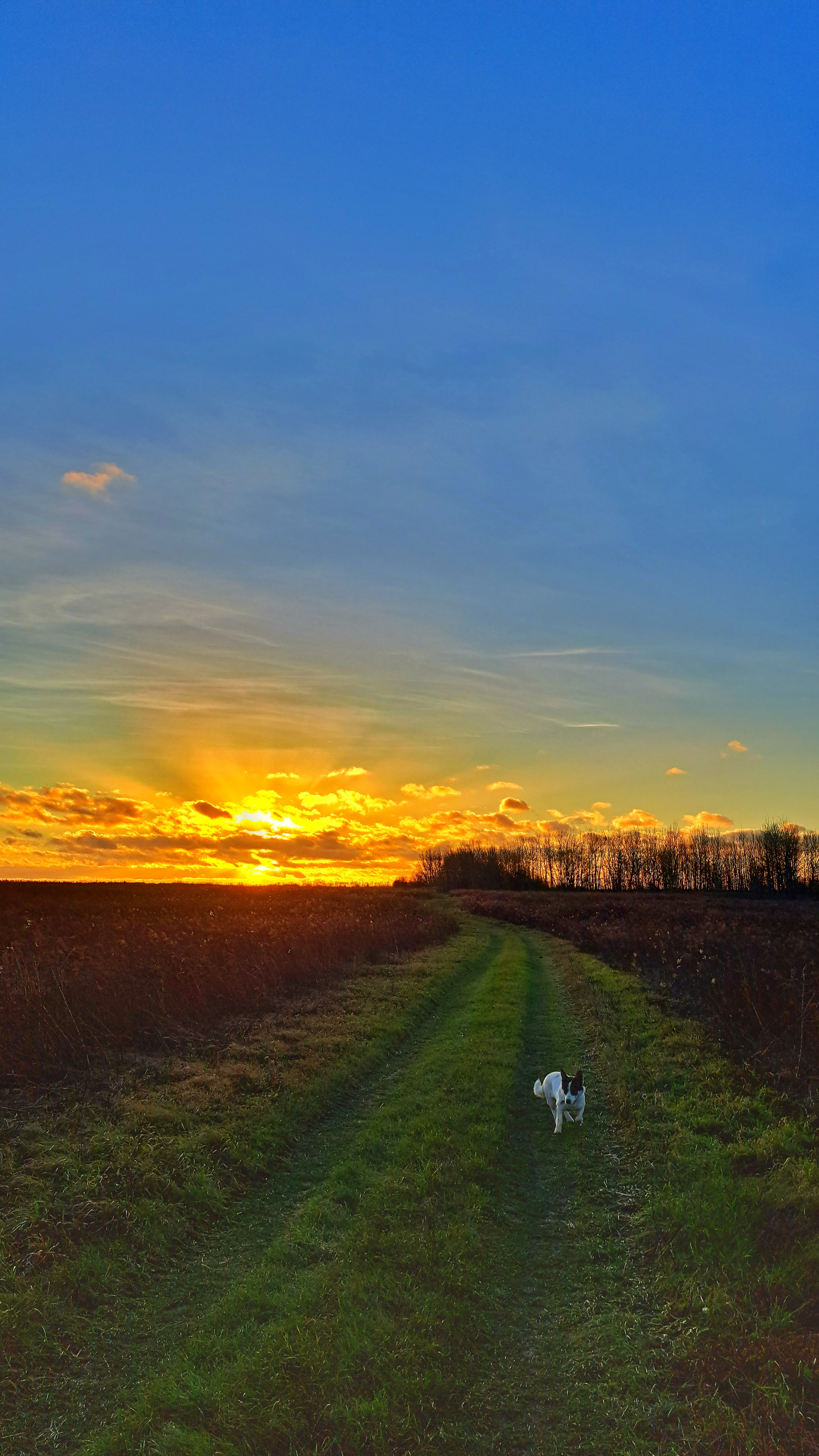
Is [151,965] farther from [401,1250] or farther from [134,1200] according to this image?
[401,1250]

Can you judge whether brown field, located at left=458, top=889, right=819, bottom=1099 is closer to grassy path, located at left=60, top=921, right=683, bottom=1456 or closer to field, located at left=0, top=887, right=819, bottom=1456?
field, located at left=0, top=887, right=819, bottom=1456

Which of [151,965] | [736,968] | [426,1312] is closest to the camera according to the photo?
[426,1312]

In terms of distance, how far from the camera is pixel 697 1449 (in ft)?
17.5

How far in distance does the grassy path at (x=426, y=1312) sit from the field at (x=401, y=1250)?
25 millimetres

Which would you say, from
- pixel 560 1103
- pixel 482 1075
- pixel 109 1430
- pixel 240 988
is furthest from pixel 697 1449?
pixel 240 988

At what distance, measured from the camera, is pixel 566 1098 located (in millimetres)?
11383

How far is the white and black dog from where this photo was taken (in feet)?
37.3

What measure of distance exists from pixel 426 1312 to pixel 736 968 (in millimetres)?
14343

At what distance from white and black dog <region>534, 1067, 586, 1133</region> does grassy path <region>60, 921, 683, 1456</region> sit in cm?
22

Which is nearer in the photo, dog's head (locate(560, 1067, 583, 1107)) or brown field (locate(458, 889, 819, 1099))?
dog's head (locate(560, 1067, 583, 1107))

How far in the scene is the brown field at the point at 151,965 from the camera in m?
13.6

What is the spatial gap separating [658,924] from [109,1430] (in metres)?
31.8

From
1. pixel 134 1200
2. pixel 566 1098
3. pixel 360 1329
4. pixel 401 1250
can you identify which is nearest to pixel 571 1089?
pixel 566 1098

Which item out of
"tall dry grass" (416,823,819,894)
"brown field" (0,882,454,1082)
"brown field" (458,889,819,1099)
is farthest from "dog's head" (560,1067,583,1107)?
"tall dry grass" (416,823,819,894)
